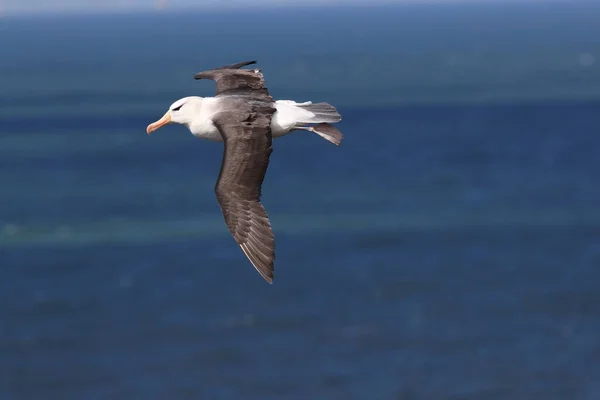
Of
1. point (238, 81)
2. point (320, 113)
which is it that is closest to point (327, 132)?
point (320, 113)

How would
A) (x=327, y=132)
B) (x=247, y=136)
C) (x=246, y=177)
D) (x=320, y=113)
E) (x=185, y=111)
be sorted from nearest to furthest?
(x=246, y=177) → (x=247, y=136) → (x=185, y=111) → (x=320, y=113) → (x=327, y=132)

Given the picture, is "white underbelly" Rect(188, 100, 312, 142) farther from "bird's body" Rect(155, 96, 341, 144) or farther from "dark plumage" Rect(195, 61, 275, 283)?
"dark plumage" Rect(195, 61, 275, 283)

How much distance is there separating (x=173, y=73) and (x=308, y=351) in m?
124

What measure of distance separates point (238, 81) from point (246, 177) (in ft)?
7.85

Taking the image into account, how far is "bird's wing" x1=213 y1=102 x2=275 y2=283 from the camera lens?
14109mm

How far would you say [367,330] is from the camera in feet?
181

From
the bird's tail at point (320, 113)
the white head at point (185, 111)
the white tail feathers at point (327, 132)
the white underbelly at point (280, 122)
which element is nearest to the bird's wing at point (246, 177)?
the white underbelly at point (280, 122)

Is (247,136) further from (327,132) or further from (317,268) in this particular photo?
(317,268)

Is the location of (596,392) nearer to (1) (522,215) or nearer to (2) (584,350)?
(2) (584,350)

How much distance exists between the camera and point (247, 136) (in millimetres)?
14773

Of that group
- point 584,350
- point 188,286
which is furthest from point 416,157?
point 584,350

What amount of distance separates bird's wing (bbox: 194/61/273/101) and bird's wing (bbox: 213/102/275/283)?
42.5 inches

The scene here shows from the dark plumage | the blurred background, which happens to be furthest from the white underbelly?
the blurred background

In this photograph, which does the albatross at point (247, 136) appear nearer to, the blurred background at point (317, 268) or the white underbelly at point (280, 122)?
the white underbelly at point (280, 122)
